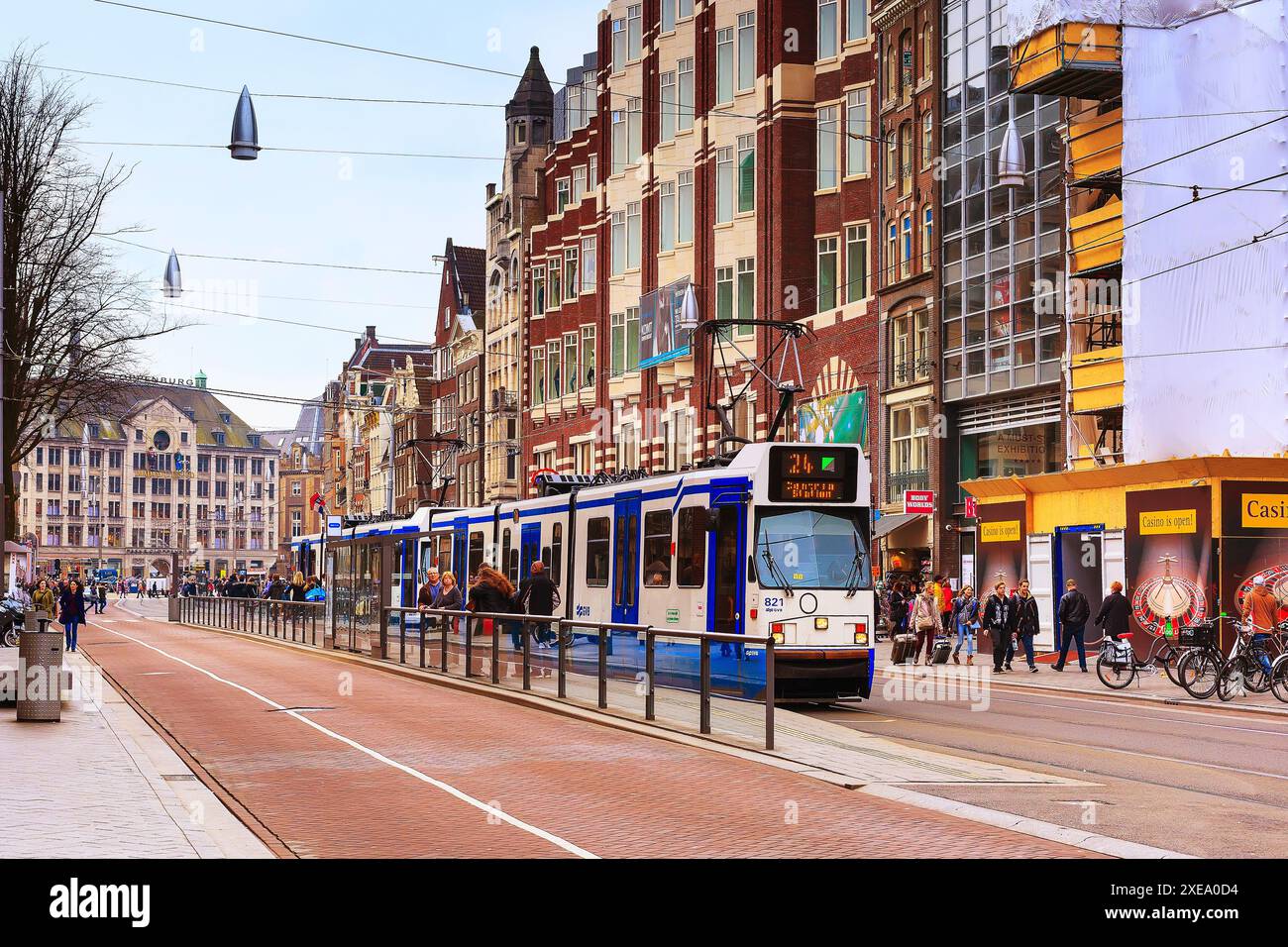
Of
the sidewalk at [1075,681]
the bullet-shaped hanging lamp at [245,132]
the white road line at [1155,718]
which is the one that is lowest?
the sidewalk at [1075,681]

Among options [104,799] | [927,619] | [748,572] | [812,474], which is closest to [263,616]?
[927,619]

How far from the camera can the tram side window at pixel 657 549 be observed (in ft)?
78.1

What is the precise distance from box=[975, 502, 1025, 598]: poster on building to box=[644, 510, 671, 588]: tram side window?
17378 mm

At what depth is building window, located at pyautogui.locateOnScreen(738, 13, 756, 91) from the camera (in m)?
56.7

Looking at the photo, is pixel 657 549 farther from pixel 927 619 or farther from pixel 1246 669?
pixel 927 619

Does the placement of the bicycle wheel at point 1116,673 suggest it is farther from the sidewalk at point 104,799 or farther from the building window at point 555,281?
the building window at point 555,281

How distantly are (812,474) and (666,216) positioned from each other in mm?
41889

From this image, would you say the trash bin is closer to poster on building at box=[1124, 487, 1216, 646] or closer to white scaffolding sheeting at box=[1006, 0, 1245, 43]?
poster on building at box=[1124, 487, 1216, 646]

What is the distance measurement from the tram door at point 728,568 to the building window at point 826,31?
3492 centimetres

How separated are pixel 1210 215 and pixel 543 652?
19.9 meters

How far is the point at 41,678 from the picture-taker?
18.1m

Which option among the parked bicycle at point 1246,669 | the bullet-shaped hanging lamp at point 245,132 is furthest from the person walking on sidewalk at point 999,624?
the bullet-shaped hanging lamp at point 245,132

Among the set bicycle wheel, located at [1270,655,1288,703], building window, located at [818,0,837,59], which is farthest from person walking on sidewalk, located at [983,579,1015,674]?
building window, located at [818,0,837,59]

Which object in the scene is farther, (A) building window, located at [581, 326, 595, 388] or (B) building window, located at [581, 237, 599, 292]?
(B) building window, located at [581, 237, 599, 292]
